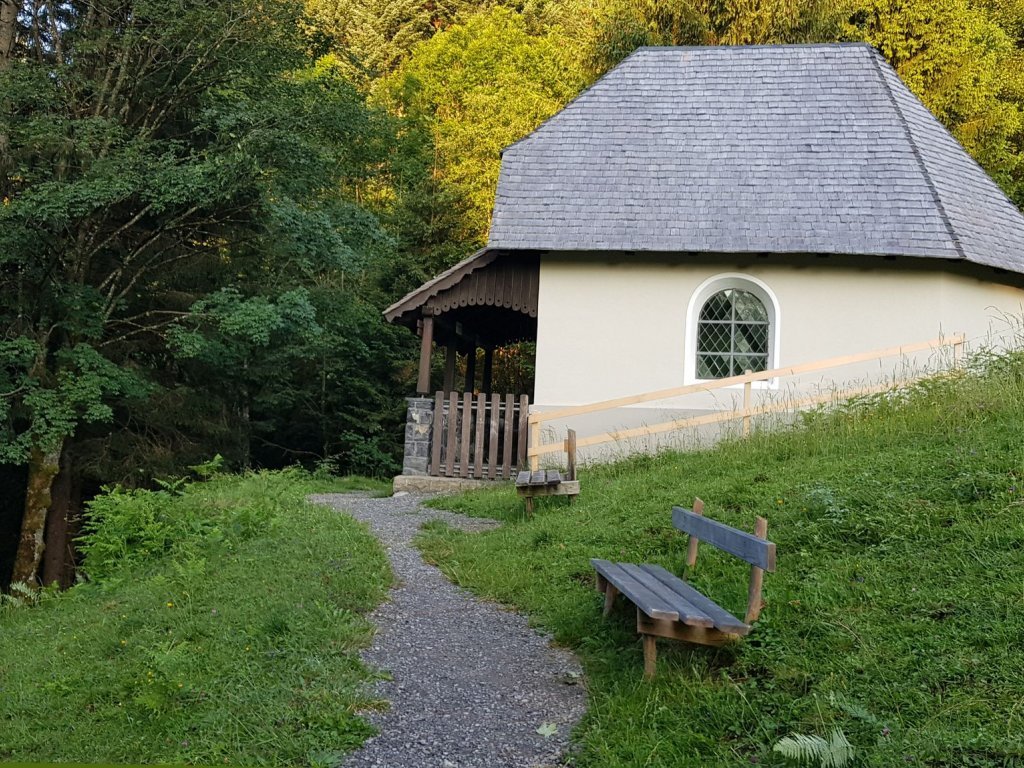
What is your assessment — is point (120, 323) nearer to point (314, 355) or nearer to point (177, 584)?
point (314, 355)

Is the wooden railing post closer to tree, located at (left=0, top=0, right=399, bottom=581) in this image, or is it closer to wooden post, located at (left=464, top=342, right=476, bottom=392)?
tree, located at (left=0, top=0, right=399, bottom=581)

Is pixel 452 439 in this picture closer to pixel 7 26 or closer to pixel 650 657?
pixel 650 657

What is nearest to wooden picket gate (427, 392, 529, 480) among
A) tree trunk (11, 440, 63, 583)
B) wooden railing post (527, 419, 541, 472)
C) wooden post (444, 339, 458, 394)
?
wooden railing post (527, 419, 541, 472)

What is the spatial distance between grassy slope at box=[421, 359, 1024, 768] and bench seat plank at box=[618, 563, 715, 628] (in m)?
0.29

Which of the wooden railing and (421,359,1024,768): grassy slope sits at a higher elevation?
the wooden railing

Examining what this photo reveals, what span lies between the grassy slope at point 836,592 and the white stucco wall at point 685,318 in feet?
15.1

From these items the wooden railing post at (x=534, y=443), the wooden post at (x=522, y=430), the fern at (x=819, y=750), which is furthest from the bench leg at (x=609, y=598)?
the wooden post at (x=522, y=430)

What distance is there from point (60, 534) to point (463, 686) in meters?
12.5

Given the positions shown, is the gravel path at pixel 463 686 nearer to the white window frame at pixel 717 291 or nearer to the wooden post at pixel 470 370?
the white window frame at pixel 717 291

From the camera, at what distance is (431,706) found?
4.52m

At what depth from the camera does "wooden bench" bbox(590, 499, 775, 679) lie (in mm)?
4129

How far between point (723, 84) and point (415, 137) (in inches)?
546

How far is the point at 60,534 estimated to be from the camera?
48.9 feet

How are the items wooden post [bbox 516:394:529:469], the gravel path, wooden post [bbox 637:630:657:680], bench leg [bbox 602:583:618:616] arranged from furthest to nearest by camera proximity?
1. wooden post [bbox 516:394:529:469]
2. bench leg [bbox 602:583:618:616]
3. wooden post [bbox 637:630:657:680]
4. the gravel path
